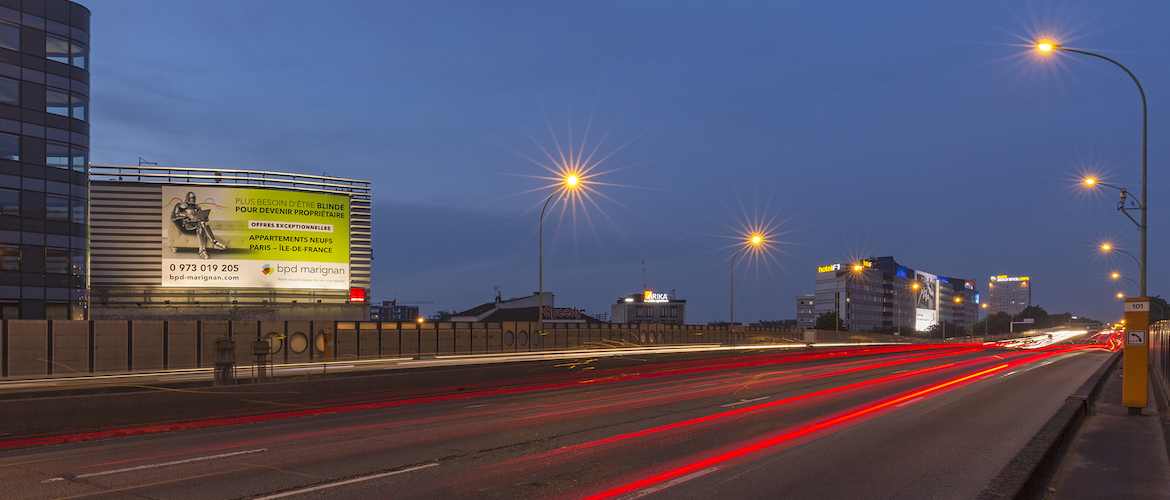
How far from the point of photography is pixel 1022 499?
25.0 feet

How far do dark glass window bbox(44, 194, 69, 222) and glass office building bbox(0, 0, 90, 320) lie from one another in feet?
0.17

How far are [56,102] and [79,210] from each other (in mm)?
6810

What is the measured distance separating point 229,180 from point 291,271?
1228 cm

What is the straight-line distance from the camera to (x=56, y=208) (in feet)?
154

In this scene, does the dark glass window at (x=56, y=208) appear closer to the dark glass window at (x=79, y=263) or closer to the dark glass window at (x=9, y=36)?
the dark glass window at (x=79, y=263)

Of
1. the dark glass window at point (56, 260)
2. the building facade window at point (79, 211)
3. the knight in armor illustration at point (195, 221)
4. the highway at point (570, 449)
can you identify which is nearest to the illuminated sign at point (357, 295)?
the knight in armor illustration at point (195, 221)

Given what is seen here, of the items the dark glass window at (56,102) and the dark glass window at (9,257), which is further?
the dark glass window at (56,102)

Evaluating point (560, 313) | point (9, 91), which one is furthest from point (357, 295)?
point (560, 313)

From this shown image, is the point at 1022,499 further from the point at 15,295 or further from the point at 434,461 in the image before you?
the point at 15,295

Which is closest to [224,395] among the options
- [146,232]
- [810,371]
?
[810,371]

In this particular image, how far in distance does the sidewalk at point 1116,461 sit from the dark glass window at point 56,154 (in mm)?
54332

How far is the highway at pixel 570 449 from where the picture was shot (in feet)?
30.3

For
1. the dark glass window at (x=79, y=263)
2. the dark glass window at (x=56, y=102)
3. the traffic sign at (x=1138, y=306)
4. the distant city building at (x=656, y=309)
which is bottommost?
the distant city building at (x=656, y=309)

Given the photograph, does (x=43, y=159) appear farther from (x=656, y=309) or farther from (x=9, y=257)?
(x=656, y=309)
